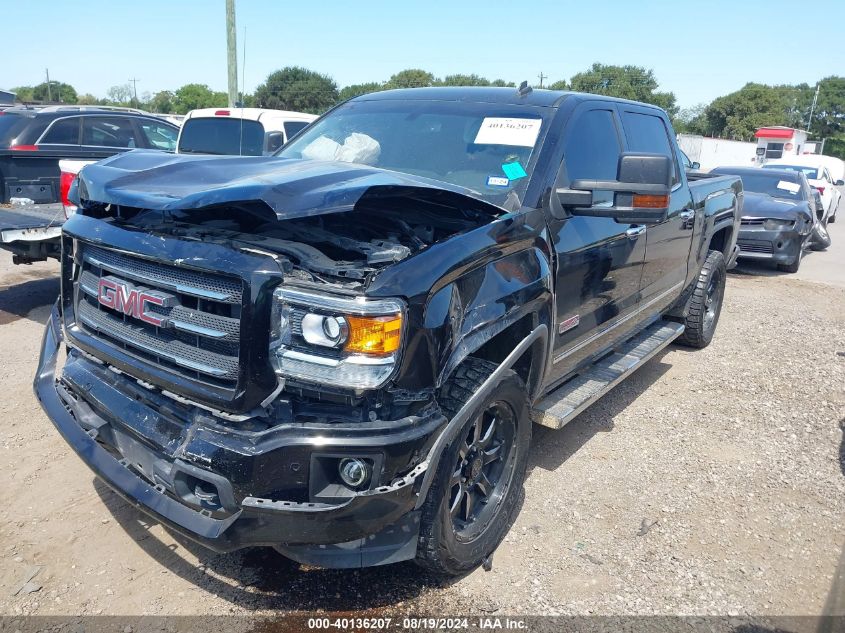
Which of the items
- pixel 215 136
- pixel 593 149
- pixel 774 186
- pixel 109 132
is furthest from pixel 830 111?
pixel 593 149

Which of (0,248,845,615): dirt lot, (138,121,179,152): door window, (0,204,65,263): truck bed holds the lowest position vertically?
(0,248,845,615): dirt lot

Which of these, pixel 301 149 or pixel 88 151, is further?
pixel 88 151

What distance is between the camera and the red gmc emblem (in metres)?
2.46

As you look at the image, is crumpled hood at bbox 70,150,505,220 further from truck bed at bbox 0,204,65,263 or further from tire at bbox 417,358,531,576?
truck bed at bbox 0,204,65,263

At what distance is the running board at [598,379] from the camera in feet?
11.3

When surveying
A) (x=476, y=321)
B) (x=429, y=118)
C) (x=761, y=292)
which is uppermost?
(x=429, y=118)

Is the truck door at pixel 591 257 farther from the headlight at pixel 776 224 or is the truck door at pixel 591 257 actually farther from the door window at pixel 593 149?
the headlight at pixel 776 224

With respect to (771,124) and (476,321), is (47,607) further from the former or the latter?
(771,124)

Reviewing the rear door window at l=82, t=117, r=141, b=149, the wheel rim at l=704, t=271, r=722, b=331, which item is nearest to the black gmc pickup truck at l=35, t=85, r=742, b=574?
the wheel rim at l=704, t=271, r=722, b=331

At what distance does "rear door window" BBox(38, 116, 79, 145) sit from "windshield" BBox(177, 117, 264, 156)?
1271 mm

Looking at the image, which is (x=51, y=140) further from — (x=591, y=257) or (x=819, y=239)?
(x=819, y=239)

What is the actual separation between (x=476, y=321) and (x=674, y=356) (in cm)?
427

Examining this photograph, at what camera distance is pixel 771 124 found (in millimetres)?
63156

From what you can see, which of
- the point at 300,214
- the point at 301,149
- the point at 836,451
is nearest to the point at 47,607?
the point at 300,214
